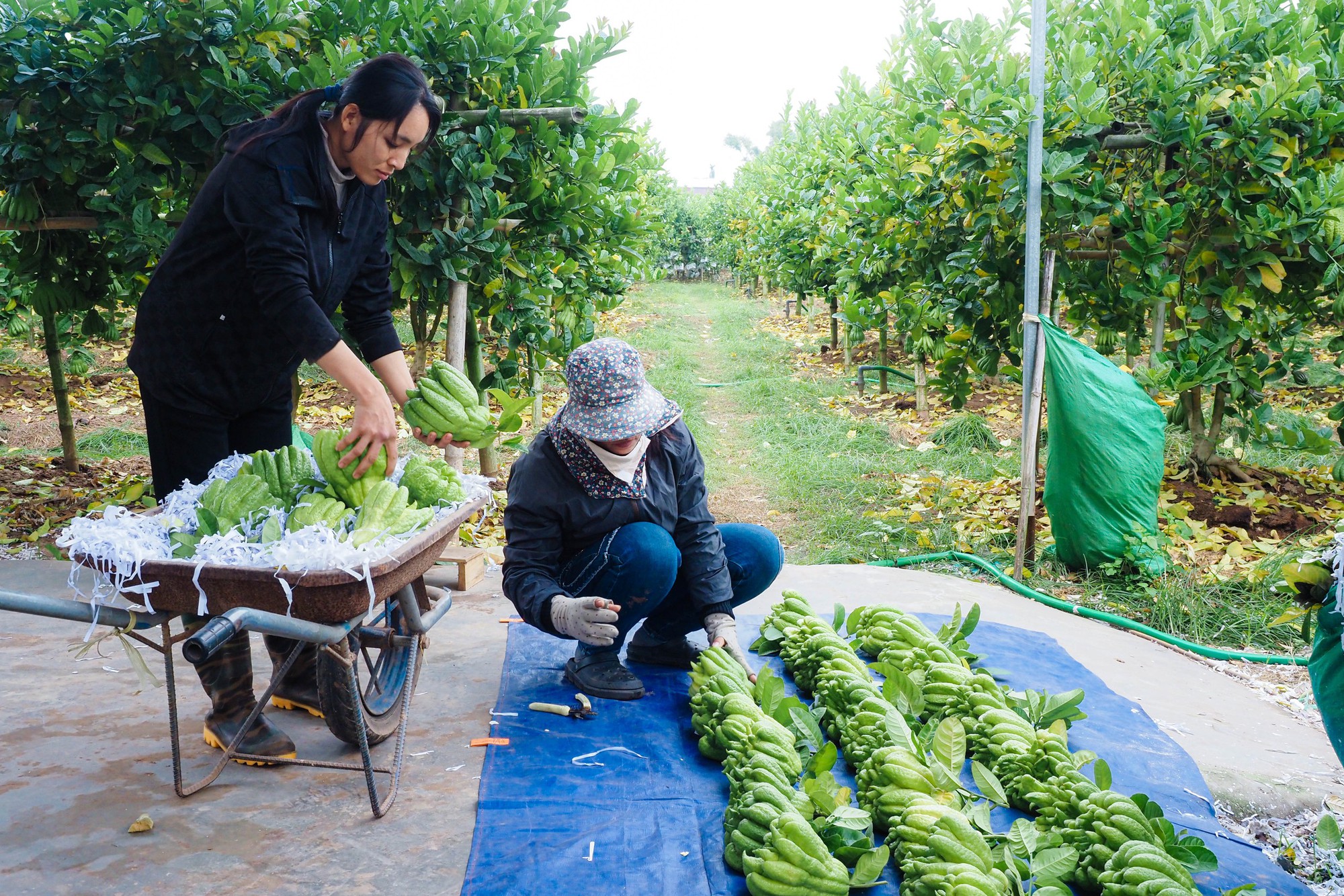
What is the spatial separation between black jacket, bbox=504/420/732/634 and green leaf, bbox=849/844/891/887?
1.22m

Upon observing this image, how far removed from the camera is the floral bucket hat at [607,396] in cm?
318

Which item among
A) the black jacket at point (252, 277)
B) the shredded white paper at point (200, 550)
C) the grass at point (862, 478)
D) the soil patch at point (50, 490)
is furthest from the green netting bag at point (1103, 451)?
the soil patch at point (50, 490)

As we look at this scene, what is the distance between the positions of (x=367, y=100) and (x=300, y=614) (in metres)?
1.46

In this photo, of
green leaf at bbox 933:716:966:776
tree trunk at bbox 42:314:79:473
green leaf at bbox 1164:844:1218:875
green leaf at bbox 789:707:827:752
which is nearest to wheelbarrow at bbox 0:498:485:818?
green leaf at bbox 789:707:827:752

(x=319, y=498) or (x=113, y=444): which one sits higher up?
(x=319, y=498)

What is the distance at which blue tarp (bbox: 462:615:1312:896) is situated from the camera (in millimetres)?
2439

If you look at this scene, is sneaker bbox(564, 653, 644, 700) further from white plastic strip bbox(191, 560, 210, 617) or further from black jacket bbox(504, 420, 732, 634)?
white plastic strip bbox(191, 560, 210, 617)

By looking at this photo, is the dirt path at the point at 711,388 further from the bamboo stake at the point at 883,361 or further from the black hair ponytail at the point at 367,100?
the black hair ponytail at the point at 367,100

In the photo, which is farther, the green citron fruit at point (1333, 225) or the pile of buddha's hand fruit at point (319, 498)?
the green citron fruit at point (1333, 225)

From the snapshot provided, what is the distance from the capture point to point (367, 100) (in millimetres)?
2693

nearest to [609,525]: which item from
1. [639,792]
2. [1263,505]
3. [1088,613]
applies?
[639,792]

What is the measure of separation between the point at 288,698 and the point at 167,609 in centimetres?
109

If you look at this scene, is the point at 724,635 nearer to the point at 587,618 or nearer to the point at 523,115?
the point at 587,618

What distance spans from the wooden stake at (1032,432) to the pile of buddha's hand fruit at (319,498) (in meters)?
3.48
